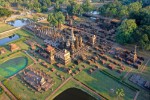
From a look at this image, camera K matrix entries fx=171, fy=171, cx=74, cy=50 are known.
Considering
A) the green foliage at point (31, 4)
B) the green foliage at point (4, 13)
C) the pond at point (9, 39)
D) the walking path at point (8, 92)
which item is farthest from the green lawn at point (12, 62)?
the green foliage at point (31, 4)

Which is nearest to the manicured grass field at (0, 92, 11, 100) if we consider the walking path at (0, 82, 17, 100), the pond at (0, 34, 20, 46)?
the walking path at (0, 82, 17, 100)

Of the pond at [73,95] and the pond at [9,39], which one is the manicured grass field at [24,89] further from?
the pond at [9,39]

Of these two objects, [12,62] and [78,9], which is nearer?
[12,62]

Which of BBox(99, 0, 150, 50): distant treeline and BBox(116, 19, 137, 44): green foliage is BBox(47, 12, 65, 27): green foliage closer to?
BBox(99, 0, 150, 50): distant treeline

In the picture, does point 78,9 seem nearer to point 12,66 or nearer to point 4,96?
point 12,66

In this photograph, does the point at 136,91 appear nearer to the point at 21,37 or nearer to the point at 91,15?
the point at 21,37

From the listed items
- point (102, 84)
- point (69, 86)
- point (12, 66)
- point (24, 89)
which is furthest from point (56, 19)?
point (102, 84)

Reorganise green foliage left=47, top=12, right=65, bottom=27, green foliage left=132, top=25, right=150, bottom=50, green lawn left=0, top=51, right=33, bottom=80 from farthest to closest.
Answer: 1. green foliage left=47, top=12, right=65, bottom=27
2. green foliage left=132, top=25, right=150, bottom=50
3. green lawn left=0, top=51, right=33, bottom=80
